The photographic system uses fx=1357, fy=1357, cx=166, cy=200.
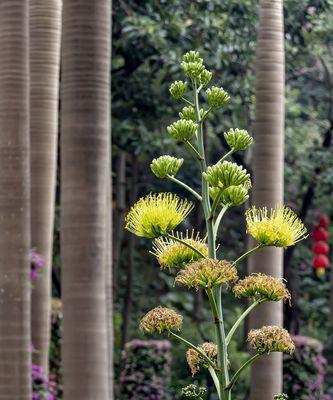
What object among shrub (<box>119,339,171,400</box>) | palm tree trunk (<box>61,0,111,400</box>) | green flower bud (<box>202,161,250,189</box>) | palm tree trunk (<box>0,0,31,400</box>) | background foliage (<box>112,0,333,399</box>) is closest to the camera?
green flower bud (<box>202,161,250,189</box>)

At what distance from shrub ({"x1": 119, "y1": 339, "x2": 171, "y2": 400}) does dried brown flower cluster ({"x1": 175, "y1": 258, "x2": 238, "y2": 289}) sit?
11387mm

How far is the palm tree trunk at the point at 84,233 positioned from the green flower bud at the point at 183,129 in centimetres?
374

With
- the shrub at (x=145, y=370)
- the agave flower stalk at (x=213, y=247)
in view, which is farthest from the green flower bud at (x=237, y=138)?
the shrub at (x=145, y=370)

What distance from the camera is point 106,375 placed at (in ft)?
32.8

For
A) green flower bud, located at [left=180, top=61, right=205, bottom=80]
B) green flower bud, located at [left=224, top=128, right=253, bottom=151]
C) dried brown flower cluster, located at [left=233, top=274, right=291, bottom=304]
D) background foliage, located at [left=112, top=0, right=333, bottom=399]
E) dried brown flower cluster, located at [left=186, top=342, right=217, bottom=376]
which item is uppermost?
background foliage, located at [left=112, top=0, right=333, bottom=399]

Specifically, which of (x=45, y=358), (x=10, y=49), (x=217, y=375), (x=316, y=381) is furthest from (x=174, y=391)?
(x=217, y=375)

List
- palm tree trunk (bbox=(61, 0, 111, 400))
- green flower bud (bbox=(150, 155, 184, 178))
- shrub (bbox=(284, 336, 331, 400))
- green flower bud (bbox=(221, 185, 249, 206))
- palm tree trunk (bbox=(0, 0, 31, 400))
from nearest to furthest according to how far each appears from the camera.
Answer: green flower bud (bbox=(221, 185, 249, 206)) < green flower bud (bbox=(150, 155, 184, 178)) < palm tree trunk (bbox=(61, 0, 111, 400)) < palm tree trunk (bbox=(0, 0, 31, 400)) < shrub (bbox=(284, 336, 331, 400))

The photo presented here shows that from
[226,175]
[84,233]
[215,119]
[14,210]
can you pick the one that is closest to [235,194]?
[226,175]

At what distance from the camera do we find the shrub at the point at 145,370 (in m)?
17.1

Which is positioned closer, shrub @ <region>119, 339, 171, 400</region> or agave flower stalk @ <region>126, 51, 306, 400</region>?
agave flower stalk @ <region>126, 51, 306, 400</region>

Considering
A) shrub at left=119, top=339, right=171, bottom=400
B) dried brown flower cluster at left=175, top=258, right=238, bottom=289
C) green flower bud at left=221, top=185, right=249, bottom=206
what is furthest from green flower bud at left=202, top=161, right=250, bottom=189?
shrub at left=119, top=339, right=171, bottom=400

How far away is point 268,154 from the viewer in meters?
11.6

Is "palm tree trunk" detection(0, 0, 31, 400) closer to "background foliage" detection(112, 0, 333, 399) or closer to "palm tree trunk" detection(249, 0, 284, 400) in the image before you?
"palm tree trunk" detection(249, 0, 284, 400)

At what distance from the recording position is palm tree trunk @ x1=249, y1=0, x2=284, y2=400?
37.4ft
